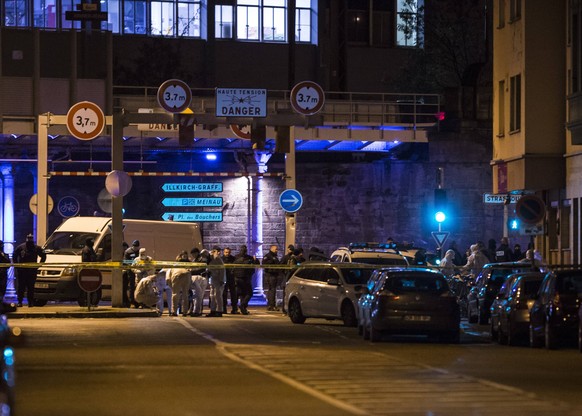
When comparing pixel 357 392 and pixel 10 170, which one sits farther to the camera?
pixel 10 170

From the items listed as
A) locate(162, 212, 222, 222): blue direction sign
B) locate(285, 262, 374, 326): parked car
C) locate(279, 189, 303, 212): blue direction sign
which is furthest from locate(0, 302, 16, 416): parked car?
locate(162, 212, 222, 222): blue direction sign

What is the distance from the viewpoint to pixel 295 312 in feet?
108

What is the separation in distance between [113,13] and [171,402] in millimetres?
53048

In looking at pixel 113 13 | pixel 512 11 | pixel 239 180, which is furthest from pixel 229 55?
pixel 512 11

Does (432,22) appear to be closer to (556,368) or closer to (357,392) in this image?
(556,368)

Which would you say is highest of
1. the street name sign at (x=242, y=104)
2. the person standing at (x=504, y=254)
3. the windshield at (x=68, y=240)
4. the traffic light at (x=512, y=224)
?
the street name sign at (x=242, y=104)

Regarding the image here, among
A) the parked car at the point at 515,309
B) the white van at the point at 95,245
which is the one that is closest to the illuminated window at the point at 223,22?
the white van at the point at 95,245

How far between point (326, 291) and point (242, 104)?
6.90 metres

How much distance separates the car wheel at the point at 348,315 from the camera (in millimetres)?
31016

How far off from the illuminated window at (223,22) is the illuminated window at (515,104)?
1111 inches

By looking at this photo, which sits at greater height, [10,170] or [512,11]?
[512,11]

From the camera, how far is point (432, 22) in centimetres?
6506

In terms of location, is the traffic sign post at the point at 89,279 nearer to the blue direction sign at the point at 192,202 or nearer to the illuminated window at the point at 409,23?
the blue direction sign at the point at 192,202

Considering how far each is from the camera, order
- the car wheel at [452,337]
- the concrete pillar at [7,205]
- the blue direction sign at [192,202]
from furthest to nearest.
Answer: the blue direction sign at [192,202] → the concrete pillar at [7,205] → the car wheel at [452,337]
